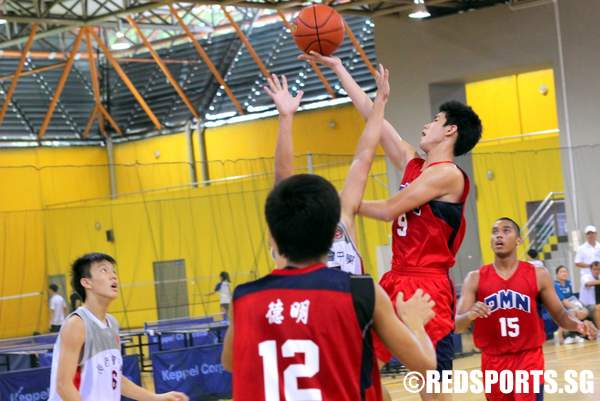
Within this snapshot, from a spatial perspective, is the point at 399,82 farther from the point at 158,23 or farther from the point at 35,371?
the point at 35,371

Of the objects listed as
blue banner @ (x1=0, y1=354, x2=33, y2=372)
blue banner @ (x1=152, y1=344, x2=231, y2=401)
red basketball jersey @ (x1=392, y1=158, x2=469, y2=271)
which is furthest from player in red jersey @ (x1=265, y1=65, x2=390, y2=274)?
blue banner @ (x1=0, y1=354, x2=33, y2=372)

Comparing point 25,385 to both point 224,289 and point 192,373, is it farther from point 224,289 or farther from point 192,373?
point 224,289

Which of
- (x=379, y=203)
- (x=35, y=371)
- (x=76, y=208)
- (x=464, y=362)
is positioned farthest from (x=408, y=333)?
(x=76, y=208)

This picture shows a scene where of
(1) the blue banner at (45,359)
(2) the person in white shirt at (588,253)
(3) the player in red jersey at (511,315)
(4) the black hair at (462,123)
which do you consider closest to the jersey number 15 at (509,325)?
(3) the player in red jersey at (511,315)

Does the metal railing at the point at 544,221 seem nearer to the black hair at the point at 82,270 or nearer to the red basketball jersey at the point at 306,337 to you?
the black hair at the point at 82,270

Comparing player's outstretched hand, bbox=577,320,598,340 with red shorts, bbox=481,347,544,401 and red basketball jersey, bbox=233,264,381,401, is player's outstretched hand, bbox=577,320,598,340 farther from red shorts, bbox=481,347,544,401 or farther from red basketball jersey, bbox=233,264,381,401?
red basketball jersey, bbox=233,264,381,401

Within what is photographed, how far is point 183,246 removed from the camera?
16781 millimetres

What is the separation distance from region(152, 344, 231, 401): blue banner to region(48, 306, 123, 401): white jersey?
720cm

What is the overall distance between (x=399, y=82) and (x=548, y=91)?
16.2 ft

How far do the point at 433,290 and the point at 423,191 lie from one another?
1.58ft

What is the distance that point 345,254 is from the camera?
472 centimetres

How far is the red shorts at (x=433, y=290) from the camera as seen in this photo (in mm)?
5191

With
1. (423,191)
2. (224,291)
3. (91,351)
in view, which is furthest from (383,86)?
(224,291)

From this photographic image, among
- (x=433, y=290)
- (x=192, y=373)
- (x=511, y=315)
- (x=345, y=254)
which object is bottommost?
(x=192, y=373)
